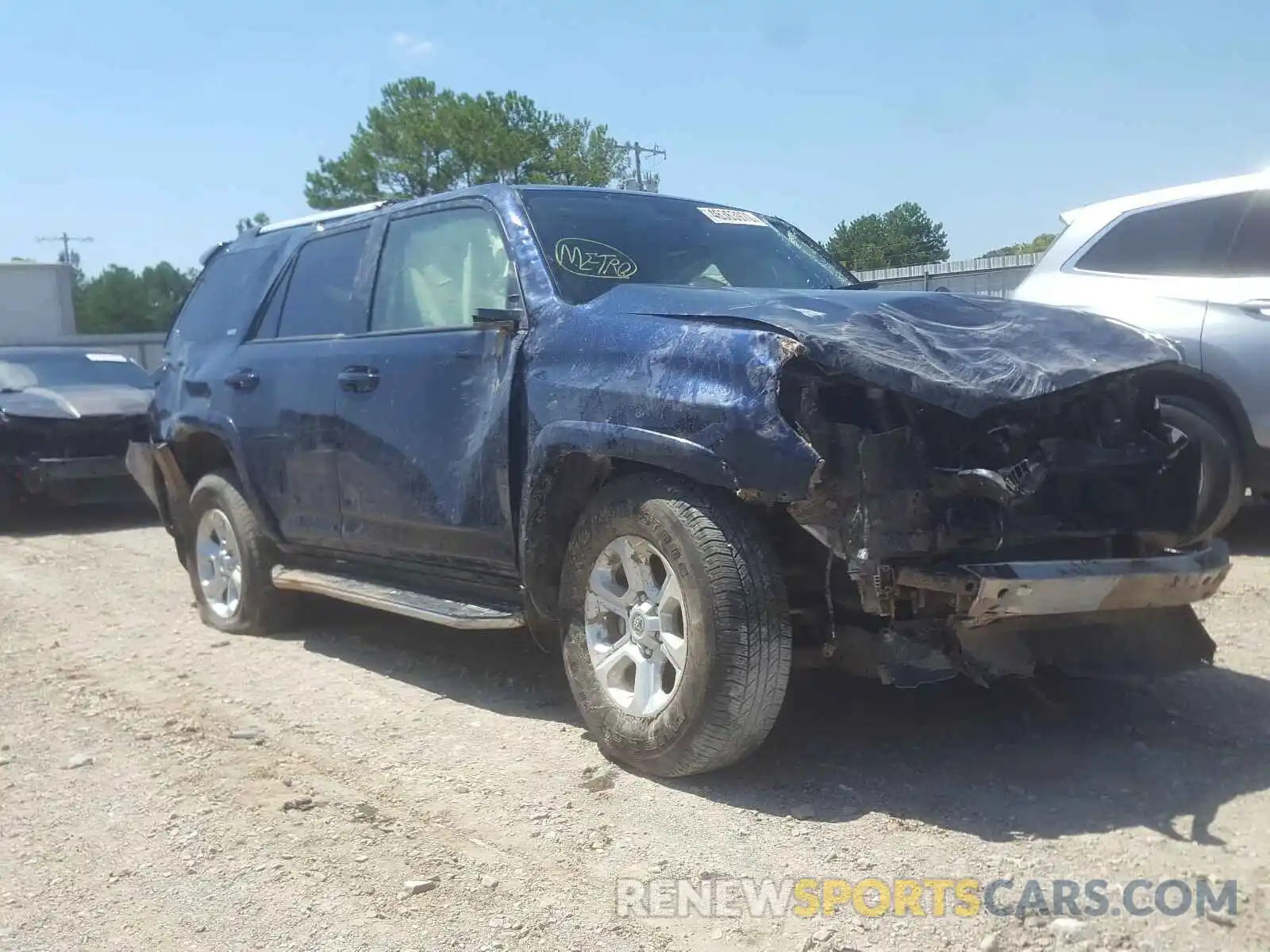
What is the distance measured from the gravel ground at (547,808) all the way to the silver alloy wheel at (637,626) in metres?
0.28

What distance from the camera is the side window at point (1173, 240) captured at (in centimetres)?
654

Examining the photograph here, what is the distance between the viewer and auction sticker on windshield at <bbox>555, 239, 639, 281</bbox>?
14.8 feet

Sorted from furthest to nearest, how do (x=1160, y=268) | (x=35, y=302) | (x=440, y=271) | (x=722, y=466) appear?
(x=35, y=302), (x=1160, y=268), (x=440, y=271), (x=722, y=466)

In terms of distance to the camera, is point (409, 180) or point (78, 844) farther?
point (409, 180)

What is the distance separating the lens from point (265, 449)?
5711mm

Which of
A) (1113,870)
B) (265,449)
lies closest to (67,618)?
(265,449)

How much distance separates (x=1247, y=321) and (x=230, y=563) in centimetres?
515

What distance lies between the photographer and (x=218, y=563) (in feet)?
20.8

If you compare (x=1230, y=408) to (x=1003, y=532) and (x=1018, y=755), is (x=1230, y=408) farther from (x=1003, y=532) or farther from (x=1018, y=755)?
(x=1003, y=532)

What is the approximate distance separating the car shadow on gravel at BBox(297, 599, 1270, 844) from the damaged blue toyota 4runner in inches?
9.9

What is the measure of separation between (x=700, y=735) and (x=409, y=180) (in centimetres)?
4960

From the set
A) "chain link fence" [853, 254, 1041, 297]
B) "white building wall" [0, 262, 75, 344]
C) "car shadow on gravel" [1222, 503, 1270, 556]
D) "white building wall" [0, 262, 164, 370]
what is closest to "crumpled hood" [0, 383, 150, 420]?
"chain link fence" [853, 254, 1041, 297]

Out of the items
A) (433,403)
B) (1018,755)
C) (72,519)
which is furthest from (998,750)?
(72,519)

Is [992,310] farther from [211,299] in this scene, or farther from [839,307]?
[211,299]
